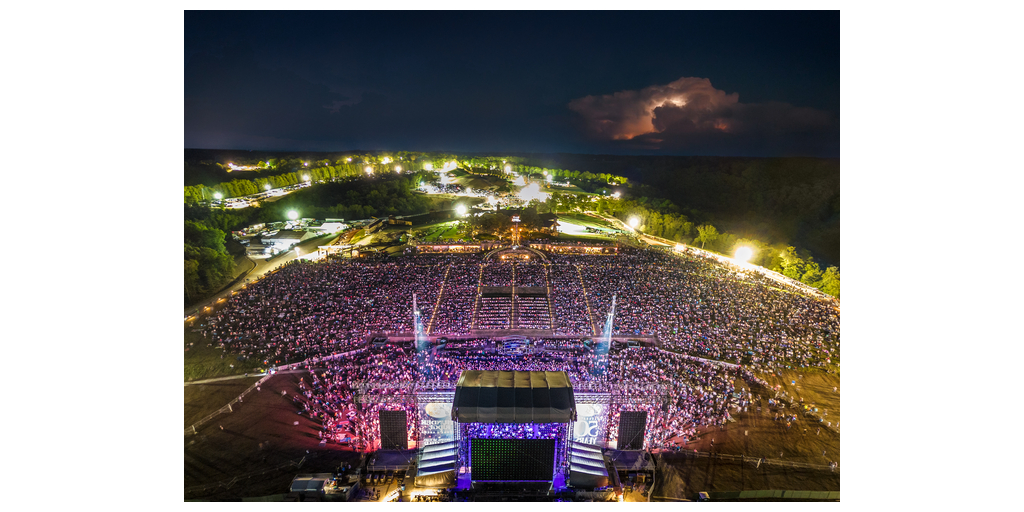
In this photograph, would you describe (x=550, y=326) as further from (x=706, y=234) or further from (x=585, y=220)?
(x=706, y=234)

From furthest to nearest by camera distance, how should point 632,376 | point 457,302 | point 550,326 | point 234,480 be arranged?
point 457,302 → point 550,326 → point 632,376 → point 234,480

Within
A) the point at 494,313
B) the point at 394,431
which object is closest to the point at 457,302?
the point at 494,313

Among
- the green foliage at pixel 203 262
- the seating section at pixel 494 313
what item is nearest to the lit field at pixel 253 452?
the seating section at pixel 494 313

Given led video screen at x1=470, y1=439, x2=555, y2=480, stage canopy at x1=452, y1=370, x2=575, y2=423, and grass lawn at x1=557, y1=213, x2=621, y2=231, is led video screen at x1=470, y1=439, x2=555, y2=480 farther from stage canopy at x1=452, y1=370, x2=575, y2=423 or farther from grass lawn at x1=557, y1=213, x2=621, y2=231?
grass lawn at x1=557, y1=213, x2=621, y2=231

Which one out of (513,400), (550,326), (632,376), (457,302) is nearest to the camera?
(513,400)

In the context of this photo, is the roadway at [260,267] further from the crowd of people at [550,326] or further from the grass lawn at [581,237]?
the grass lawn at [581,237]
